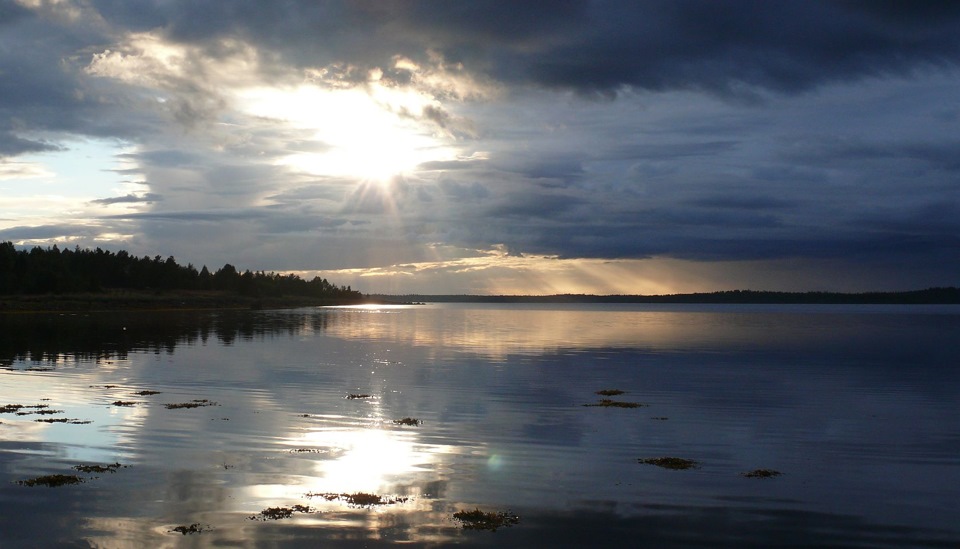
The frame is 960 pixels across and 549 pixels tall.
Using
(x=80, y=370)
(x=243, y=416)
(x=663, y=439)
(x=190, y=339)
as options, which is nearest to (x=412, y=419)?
(x=243, y=416)

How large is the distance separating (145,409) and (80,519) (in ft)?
64.2

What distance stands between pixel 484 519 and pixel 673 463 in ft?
32.2

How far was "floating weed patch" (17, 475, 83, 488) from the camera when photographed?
22219mm

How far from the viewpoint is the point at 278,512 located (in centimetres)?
1966

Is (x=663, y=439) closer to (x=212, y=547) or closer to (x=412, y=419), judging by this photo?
(x=412, y=419)

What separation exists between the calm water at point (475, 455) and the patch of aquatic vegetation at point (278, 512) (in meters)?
0.21

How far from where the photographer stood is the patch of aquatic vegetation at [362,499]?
2075 centimetres

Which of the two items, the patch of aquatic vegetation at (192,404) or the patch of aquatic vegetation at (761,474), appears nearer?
the patch of aquatic vegetation at (761,474)

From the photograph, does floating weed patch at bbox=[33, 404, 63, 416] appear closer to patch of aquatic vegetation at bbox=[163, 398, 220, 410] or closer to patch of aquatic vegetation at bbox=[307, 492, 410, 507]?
patch of aquatic vegetation at bbox=[163, 398, 220, 410]

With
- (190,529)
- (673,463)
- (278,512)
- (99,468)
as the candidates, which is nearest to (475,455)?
(673,463)

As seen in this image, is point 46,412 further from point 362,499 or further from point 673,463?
point 673,463

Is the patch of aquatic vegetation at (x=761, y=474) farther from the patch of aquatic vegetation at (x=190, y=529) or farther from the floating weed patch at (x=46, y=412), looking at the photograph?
the floating weed patch at (x=46, y=412)

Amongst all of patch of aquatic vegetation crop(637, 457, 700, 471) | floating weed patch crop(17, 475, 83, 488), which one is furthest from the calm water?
patch of aquatic vegetation crop(637, 457, 700, 471)

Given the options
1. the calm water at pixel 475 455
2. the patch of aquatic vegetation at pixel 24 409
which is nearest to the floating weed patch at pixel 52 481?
the calm water at pixel 475 455
